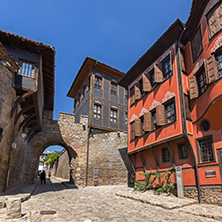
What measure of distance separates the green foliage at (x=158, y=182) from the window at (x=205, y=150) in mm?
1613

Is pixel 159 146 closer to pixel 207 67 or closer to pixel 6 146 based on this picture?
pixel 207 67

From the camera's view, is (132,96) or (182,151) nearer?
(182,151)

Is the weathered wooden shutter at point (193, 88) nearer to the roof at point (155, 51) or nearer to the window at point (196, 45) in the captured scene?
the window at point (196, 45)

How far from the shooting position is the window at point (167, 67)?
10.9 metres

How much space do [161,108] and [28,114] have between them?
8547 millimetres

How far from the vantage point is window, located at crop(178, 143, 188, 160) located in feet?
29.9

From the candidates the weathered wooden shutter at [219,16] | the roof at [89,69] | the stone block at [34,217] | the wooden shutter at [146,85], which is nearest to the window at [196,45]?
the weathered wooden shutter at [219,16]

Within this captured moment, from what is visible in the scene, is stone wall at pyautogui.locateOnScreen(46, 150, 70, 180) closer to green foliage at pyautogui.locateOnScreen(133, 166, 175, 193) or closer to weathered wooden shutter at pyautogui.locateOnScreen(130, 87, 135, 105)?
weathered wooden shutter at pyautogui.locateOnScreen(130, 87, 135, 105)

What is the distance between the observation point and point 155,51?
11969 mm

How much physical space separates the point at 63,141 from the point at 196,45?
1205 centimetres

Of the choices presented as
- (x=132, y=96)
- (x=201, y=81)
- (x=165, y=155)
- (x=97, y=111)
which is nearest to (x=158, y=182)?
(x=165, y=155)

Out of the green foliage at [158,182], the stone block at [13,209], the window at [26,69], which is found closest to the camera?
the stone block at [13,209]

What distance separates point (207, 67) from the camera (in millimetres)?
7938

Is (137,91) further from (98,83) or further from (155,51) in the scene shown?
(98,83)
